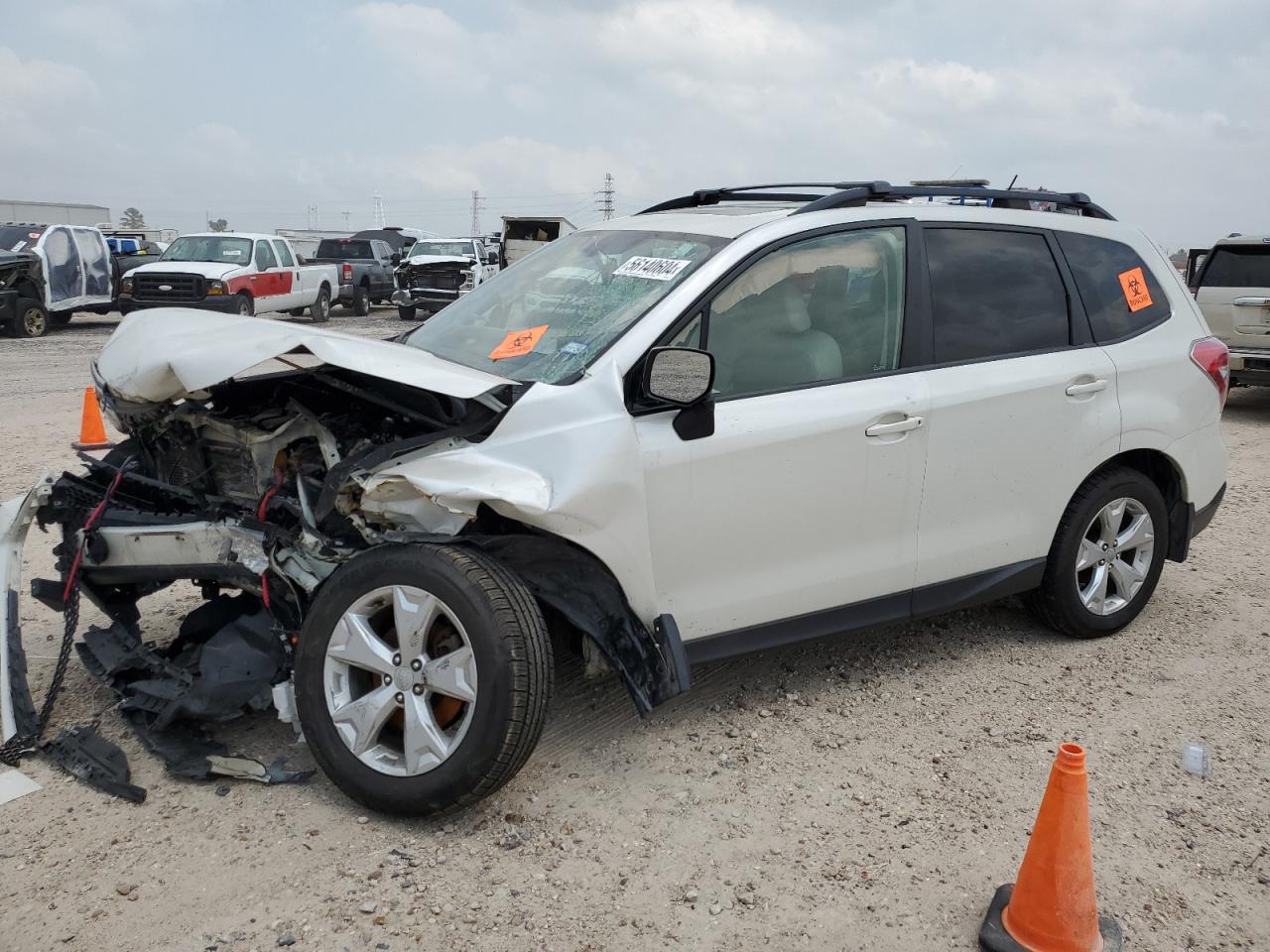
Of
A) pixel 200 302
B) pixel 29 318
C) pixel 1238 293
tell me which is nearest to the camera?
pixel 1238 293

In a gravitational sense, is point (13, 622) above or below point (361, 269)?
below

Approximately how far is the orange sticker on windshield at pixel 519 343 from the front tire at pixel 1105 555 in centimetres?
235

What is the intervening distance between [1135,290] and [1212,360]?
48 centimetres

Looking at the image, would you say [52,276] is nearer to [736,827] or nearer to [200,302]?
[200,302]

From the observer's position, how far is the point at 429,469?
3379 millimetres

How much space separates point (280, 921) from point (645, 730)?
5.05 ft

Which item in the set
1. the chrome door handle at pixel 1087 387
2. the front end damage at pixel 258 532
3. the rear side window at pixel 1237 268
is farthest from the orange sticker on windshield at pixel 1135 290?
the rear side window at pixel 1237 268

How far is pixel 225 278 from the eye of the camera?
19828 mm

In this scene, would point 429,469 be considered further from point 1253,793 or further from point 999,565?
point 1253,793

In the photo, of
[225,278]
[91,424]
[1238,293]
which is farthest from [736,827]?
[225,278]

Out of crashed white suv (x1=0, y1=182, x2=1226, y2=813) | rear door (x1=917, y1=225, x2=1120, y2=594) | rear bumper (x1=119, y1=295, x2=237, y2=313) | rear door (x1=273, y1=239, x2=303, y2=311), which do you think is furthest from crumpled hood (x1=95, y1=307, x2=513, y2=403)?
rear door (x1=273, y1=239, x2=303, y2=311)

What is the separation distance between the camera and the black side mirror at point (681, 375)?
11.4ft

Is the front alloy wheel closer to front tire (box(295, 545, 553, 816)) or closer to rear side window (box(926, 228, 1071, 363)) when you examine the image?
front tire (box(295, 545, 553, 816))

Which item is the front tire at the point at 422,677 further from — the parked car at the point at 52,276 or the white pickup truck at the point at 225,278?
the parked car at the point at 52,276
